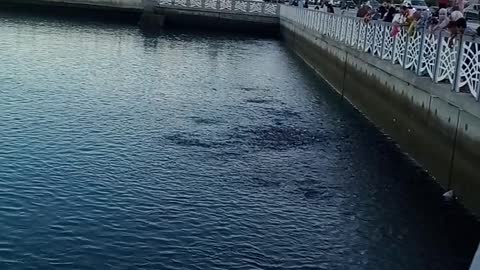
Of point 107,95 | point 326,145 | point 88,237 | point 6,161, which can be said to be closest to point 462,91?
point 326,145

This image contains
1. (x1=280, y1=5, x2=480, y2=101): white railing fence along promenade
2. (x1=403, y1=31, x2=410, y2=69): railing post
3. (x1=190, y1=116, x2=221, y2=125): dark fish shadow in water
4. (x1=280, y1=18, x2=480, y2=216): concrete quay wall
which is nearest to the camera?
(x1=280, y1=18, x2=480, y2=216): concrete quay wall

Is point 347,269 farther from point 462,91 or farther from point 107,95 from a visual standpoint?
point 107,95

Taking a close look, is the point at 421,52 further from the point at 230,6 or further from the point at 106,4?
the point at 106,4

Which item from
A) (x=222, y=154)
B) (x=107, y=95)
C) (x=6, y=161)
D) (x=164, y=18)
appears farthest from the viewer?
(x=164, y=18)

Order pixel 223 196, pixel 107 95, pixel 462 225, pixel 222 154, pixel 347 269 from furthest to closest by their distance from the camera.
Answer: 1. pixel 107 95
2. pixel 222 154
3. pixel 223 196
4. pixel 462 225
5. pixel 347 269

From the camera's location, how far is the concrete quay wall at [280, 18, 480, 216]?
12248mm

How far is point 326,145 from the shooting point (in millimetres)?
17328

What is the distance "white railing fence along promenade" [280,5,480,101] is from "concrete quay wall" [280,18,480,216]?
0.25 m

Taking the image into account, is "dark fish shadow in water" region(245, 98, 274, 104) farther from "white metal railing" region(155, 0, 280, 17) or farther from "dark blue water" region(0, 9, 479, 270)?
"white metal railing" region(155, 0, 280, 17)

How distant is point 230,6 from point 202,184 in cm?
4207

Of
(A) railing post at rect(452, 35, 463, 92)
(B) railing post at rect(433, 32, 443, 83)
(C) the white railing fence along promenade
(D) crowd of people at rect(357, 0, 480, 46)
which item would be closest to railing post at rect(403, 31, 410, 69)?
(C) the white railing fence along promenade

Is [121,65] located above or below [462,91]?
below

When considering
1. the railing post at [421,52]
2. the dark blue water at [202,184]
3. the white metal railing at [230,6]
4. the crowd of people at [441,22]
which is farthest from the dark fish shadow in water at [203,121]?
the white metal railing at [230,6]

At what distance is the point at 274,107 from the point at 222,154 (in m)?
7.11
